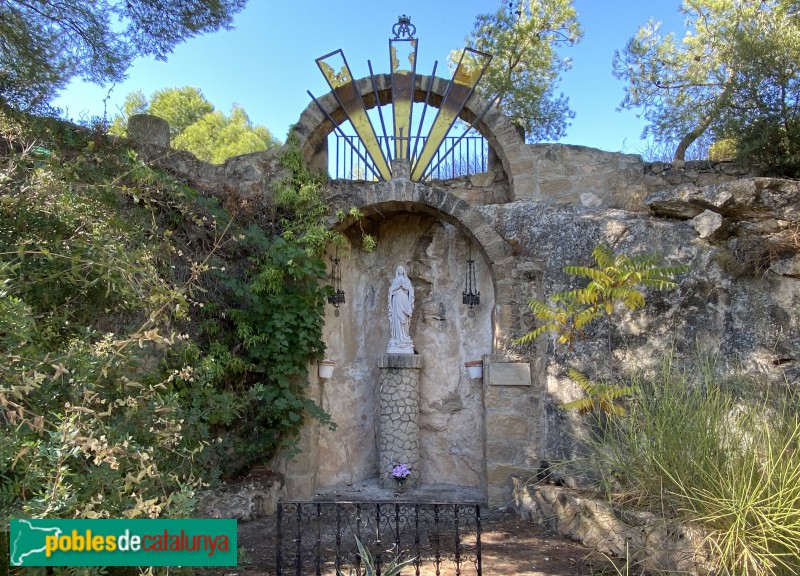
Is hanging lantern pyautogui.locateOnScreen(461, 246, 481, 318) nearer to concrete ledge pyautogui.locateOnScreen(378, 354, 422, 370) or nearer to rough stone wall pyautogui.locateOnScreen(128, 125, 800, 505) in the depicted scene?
rough stone wall pyautogui.locateOnScreen(128, 125, 800, 505)

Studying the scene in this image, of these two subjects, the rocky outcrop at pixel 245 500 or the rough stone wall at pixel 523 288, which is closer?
the rocky outcrop at pixel 245 500

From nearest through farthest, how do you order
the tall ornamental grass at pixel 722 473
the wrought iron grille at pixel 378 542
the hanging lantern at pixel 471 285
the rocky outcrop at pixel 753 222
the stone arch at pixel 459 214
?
the tall ornamental grass at pixel 722 473 < the wrought iron grille at pixel 378 542 < the rocky outcrop at pixel 753 222 < the stone arch at pixel 459 214 < the hanging lantern at pixel 471 285

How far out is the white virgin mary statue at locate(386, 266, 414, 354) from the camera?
306 inches

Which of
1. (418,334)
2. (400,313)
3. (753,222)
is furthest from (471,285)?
(753,222)

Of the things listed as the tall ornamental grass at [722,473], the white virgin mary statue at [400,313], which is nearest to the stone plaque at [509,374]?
the white virgin mary statue at [400,313]

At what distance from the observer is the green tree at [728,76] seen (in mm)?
7996

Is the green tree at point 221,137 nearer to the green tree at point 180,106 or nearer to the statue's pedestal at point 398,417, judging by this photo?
the green tree at point 180,106

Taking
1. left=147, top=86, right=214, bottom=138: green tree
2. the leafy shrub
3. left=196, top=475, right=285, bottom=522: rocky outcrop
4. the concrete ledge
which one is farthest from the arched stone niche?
left=147, top=86, right=214, bottom=138: green tree

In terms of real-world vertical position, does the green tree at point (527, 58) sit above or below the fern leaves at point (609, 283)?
above

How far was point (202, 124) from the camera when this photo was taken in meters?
19.5

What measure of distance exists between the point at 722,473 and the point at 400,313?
4.58 meters

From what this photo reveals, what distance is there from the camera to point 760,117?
798cm

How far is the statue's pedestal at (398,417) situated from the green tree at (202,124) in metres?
12.0

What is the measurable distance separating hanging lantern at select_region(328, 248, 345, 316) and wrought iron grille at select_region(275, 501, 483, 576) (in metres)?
2.50
